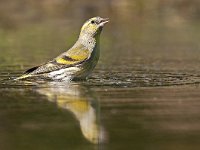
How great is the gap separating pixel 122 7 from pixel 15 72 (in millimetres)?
Answer: 21928

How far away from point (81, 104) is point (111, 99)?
58cm

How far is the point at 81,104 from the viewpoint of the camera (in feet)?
32.1

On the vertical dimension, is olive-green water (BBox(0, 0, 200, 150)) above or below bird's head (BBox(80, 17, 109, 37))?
below

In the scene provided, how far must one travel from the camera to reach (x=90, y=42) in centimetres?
1279

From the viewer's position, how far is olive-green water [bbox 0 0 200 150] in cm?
782

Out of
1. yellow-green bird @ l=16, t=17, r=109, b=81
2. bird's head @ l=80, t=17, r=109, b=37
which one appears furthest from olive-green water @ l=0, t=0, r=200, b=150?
bird's head @ l=80, t=17, r=109, b=37

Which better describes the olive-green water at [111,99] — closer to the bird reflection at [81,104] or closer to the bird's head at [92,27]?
the bird reflection at [81,104]

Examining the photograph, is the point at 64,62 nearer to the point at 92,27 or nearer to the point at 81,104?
the point at 92,27

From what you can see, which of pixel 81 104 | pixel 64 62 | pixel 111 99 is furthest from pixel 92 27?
pixel 81 104

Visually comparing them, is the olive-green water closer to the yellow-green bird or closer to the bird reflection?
the bird reflection

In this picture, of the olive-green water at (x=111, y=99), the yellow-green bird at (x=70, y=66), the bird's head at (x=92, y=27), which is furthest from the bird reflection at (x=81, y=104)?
the bird's head at (x=92, y=27)

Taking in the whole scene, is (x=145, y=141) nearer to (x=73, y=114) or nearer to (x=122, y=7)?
(x=73, y=114)

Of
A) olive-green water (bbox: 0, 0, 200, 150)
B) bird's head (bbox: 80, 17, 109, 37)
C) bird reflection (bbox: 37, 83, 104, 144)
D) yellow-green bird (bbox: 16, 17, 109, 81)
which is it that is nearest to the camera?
olive-green water (bbox: 0, 0, 200, 150)

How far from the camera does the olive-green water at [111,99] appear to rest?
308 inches
